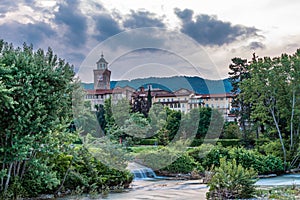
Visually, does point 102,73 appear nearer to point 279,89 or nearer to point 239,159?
point 239,159

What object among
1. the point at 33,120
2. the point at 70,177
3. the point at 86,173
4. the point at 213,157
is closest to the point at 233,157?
the point at 213,157

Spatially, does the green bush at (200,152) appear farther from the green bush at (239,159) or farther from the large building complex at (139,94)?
the large building complex at (139,94)

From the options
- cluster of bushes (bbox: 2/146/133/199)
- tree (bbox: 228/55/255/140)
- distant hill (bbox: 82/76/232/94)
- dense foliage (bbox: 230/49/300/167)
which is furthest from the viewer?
tree (bbox: 228/55/255/140)

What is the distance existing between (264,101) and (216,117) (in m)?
8.65

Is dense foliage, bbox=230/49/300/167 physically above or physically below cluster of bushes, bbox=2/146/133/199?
above

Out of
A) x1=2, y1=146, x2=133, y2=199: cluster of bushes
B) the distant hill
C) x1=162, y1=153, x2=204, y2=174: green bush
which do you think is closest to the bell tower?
the distant hill

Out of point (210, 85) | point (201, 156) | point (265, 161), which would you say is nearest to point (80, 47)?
point (210, 85)

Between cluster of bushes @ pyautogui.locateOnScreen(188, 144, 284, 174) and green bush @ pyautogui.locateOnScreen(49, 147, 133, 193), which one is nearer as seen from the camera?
green bush @ pyautogui.locateOnScreen(49, 147, 133, 193)

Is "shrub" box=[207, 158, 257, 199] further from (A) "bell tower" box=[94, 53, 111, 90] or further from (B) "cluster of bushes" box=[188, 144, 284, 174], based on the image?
(B) "cluster of bushes" box=[188, 144, 284, 174]

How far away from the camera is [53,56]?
10.0 metres

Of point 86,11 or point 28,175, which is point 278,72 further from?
point 28,175

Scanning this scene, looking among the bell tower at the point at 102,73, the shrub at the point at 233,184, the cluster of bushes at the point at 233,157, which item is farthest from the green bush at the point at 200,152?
the shrub at the point at 233,184

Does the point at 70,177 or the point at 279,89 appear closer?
the point at 70,177

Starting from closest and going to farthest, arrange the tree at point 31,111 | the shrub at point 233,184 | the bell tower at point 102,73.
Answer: the shrub at point 233,184, the tree at point 31,111, the bell tower at point 102,73
